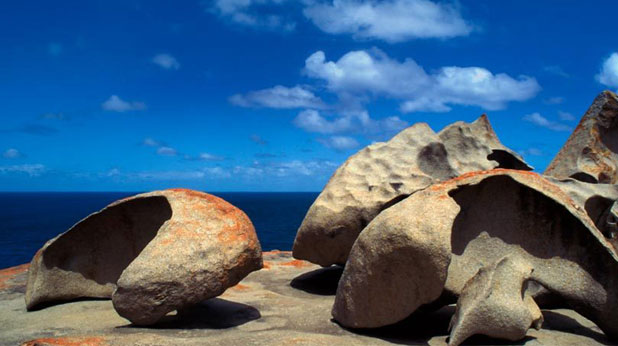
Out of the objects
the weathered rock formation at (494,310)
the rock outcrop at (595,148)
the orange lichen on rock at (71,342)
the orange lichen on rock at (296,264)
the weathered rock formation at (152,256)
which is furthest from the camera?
the orange lichen on rock at (296,264)

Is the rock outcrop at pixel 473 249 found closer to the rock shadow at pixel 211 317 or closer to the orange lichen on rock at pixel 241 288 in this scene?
the rock shadow at pixel 211 317

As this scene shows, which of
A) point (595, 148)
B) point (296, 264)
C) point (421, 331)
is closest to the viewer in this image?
point (421, 331)

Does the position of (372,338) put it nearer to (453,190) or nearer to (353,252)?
(353,252)

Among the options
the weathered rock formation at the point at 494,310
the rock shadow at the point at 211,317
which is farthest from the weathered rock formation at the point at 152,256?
the weathered rock formation at the point at 494,310

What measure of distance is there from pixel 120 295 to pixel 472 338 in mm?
3700

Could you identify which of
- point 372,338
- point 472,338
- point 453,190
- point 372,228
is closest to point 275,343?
point 372,338

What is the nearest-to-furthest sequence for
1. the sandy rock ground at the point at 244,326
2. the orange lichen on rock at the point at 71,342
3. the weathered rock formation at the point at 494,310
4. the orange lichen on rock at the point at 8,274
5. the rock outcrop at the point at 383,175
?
the orange lichen on rock at the point at 71,342, the weathered rock formation at the point at 494,310, the sandy rock ground at the point at 244,326, the rock outcrop at the point at 383,175, the orange lichen on rock at the point at 8,274

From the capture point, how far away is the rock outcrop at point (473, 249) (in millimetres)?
4895

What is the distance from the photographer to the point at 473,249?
6.05 metres

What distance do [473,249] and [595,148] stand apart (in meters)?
4.61

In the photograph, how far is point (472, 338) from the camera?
200 inches

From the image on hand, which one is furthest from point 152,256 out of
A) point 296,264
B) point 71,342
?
point 296,264

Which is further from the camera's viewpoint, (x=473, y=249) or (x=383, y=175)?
(x=383, y=175)

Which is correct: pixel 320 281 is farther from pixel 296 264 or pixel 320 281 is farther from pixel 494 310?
pixel 494 310
